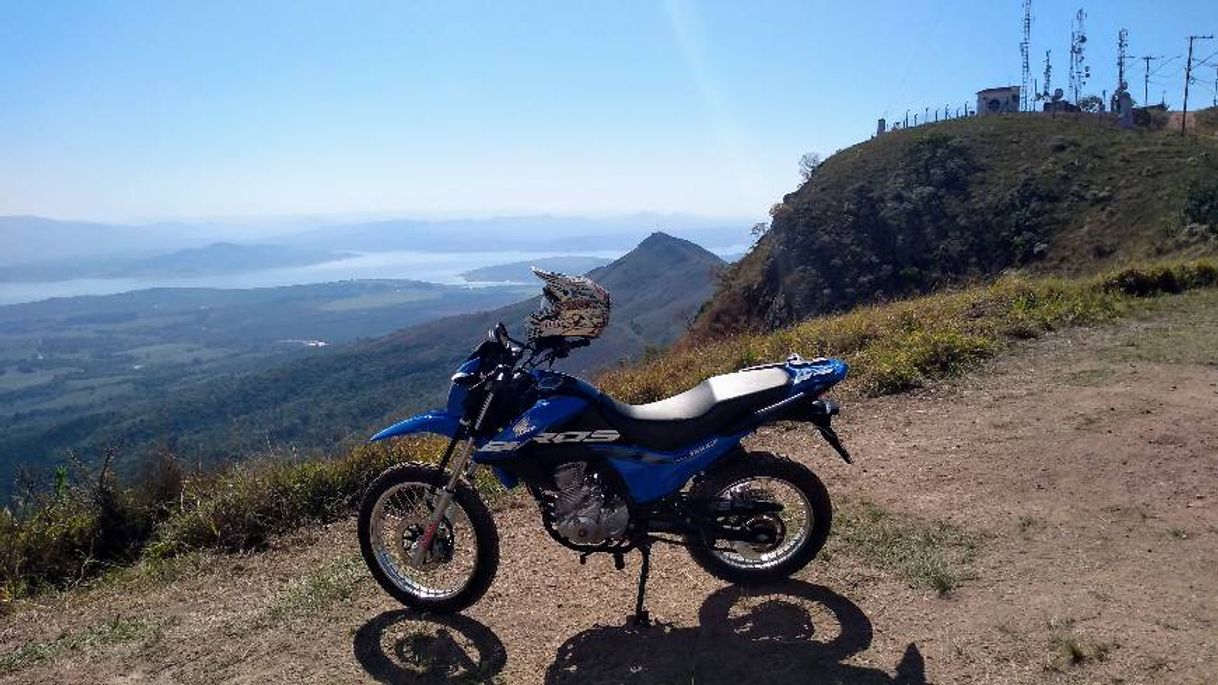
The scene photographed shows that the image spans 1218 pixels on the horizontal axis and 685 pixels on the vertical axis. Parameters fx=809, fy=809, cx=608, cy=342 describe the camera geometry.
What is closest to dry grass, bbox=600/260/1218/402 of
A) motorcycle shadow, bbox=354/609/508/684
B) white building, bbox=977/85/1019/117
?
motorcycle shadow, bbox=354/609/508/684

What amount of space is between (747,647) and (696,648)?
0.79ft

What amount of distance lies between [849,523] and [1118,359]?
4.88m

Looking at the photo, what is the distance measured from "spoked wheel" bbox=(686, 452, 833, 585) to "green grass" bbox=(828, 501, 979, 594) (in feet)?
1.45

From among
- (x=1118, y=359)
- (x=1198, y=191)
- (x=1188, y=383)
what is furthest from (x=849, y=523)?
(x=1198, y=191)

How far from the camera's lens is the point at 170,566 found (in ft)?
17.8

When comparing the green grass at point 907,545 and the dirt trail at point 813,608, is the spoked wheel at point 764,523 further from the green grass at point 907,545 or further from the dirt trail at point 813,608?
the green grass at point 907,545

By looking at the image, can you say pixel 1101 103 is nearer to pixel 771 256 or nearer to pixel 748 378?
pixel 771 256

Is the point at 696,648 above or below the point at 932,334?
below

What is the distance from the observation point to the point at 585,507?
405cm

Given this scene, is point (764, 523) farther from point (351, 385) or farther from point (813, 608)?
point (351, 385)

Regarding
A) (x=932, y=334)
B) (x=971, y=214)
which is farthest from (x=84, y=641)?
(x=971, y=214)

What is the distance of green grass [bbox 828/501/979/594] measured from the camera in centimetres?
430

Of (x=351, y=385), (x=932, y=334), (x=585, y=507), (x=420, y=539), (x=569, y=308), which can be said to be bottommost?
(x=351, y=385)

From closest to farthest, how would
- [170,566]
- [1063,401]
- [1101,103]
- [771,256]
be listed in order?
[170,566]
[1063,401]
[771,256]
[1101,103]
